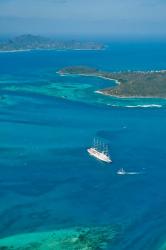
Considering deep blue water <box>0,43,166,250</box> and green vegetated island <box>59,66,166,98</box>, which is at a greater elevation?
green vegetated island <box>59,66,166,98</box>

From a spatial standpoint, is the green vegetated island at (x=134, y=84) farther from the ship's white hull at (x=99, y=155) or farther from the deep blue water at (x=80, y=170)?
the ship's white hull at (x=99, y=155)

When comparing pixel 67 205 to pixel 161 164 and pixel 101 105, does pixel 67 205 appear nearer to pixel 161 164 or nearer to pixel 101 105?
pixel 161 164

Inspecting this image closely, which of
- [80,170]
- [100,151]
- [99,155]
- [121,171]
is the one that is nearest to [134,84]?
[100,151]

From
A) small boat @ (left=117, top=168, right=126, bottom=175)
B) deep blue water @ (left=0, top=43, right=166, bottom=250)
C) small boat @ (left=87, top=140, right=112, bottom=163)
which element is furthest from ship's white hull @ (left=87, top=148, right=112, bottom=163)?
small boat @ (left=117, top=168, right=126, bottom=175)

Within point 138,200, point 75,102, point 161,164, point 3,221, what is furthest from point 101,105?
point 3,221

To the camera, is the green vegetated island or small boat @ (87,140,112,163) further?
the green vegetated island

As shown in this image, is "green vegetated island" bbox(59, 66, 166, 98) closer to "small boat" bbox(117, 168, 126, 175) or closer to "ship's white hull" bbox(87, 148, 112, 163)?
"ship's white hull" bbox(87, 148, 112, 163)
